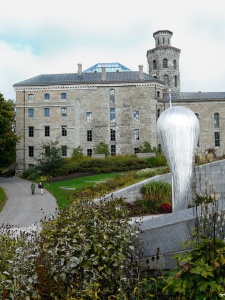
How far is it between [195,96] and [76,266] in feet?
163

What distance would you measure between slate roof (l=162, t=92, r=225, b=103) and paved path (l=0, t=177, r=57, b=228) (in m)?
28.8

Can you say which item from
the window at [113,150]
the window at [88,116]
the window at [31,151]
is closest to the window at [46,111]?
the window at [31,151]

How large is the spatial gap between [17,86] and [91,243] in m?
46.5

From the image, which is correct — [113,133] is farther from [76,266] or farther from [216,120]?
[76,266]

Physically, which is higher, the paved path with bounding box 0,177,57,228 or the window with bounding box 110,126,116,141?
the window with bounding box 110,126,116,141

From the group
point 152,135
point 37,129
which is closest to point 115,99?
point 152,135

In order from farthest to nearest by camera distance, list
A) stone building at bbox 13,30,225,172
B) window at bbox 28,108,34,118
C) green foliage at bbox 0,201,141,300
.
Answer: window at bbox 28,108,34,118 < stone building at bbox 13,30,225,172 < green foliage at bbox 0,201,141,300

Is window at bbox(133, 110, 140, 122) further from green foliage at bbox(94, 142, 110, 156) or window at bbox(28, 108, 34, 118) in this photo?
window at bbox(28, 108, 34, 118)

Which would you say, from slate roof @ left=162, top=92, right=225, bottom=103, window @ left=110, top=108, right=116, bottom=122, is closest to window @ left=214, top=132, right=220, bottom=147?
slate roof @ left=162, top=92, right=225, bottom=103

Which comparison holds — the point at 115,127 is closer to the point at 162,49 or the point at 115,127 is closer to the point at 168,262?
the point at 162,49

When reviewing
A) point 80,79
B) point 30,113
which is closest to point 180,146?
point 30,113

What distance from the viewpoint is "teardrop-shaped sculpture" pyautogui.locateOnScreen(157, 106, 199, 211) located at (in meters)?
10.6

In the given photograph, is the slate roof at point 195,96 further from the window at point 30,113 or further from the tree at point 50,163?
the tree at point 50,163

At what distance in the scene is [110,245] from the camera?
5508 mm
